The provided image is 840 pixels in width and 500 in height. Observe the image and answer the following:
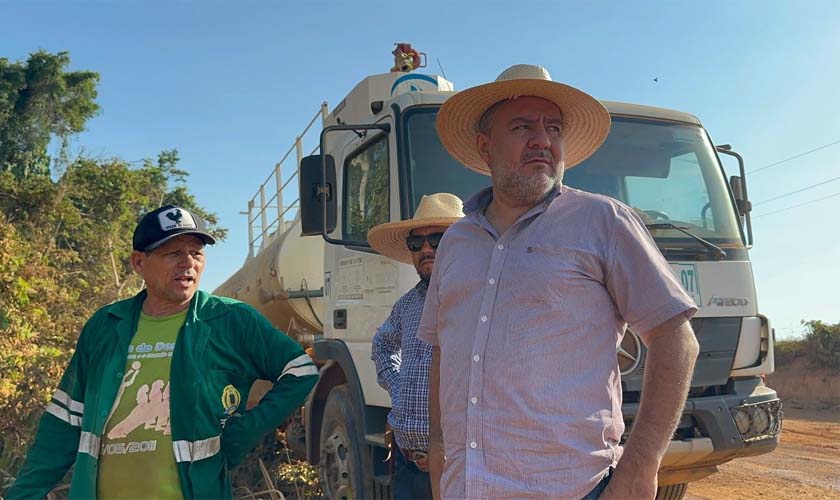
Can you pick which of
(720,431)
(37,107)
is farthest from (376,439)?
(37,107)

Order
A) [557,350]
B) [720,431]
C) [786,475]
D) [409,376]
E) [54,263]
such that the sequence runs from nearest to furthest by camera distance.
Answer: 1. [557,350]
2. [409,376]
3. [720,431]
4. [786,475]
5. [54,263]

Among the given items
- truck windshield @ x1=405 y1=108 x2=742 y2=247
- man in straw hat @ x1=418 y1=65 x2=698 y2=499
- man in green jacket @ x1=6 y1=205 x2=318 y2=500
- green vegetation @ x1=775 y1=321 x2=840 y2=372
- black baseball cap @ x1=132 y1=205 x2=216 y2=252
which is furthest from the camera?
green vegetation @ x1=775 y1=321 x2=840 y2=372

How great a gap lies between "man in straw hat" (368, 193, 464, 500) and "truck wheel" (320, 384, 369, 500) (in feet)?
2.13

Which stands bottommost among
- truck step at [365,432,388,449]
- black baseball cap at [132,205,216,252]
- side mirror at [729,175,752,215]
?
truck step at [365,432,388,449]

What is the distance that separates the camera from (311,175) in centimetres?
404

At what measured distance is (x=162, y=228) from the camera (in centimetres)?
240

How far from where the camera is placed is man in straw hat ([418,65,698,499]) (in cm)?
164

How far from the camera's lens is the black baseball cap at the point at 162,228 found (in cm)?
239

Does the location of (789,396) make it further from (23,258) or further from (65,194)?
(65,194)

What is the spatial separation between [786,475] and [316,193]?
568cm

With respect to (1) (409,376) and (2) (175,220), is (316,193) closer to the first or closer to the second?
(1) (409,376)

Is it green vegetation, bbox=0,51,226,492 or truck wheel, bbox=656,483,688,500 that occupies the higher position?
green vegetation, bbox=0,51,226,492

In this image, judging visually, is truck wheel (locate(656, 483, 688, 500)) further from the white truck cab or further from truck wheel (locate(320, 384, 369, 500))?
truck wheel (locate(320, 384, 369, 500))

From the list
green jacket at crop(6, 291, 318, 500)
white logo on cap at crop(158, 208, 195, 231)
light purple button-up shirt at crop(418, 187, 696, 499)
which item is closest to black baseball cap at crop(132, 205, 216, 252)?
white logo on cap at crop(158, 208, 195, 231)
